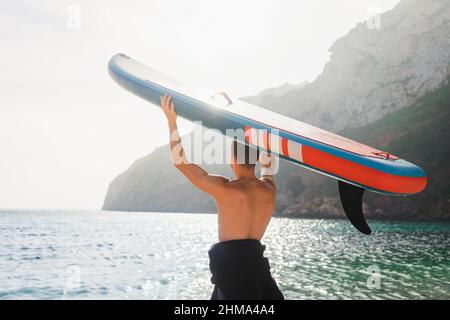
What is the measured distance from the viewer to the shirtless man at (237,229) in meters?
2.89

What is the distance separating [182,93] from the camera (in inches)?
161

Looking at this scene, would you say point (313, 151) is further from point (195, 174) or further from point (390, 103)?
point (390, 103)

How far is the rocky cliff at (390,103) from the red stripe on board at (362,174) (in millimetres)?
68723

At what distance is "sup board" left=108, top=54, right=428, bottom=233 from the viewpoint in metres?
3.35

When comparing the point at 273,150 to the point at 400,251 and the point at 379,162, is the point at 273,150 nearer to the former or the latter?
the point at 379,162

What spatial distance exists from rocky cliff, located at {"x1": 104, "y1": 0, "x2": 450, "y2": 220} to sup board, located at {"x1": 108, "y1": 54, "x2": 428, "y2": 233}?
6871 centimetres

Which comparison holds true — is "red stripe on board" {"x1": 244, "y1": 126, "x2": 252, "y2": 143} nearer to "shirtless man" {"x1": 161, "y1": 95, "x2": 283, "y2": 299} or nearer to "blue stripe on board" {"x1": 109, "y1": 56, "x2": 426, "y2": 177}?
"blue stripe on board" {"x1": 109, "y1": 56, "x2": 426, "y2": 177}

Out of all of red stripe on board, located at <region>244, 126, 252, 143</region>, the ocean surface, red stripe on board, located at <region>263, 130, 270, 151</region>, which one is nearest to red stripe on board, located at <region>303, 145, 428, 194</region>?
red stripe on board, located at <region>263, 130, 270, 151</region>

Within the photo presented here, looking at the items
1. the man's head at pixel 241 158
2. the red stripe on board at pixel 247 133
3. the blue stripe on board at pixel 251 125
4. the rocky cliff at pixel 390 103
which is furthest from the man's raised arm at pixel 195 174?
the rocky cliff at pixel 390 103

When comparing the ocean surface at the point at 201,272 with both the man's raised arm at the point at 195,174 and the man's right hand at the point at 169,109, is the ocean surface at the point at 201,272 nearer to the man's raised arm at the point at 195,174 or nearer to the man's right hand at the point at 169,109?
the man's right hand at the point at 169,109

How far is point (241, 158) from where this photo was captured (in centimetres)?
310

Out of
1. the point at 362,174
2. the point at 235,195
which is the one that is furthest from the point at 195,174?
the point at 362,174
